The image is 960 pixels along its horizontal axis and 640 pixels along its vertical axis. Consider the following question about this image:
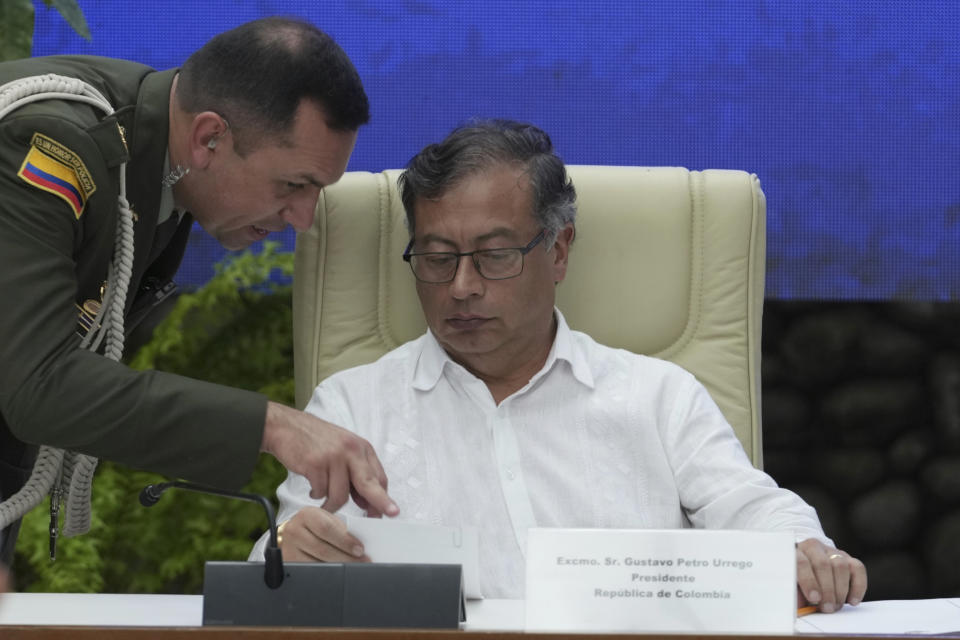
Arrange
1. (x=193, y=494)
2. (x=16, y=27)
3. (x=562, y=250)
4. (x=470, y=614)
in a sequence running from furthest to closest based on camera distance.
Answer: (x=193, y=494) → (x=16, y=27) → (x=562, y=250) → (x=470, y=614)

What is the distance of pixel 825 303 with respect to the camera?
260 cm

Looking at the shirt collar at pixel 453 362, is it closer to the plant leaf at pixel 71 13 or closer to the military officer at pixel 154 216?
the military officer at pixel 154 216

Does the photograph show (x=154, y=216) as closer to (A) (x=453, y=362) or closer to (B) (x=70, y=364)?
(B) (x=70, y=364)

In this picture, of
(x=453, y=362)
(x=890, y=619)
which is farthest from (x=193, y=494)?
(x=890, y=619)

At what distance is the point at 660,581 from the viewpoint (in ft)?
3.44

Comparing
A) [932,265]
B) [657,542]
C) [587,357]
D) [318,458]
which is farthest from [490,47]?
[657,542]

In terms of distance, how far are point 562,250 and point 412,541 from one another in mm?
904

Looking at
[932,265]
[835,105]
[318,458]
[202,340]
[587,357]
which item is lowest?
[318,458]

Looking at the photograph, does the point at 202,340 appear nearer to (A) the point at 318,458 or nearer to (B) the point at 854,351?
(A) the point at 318,458

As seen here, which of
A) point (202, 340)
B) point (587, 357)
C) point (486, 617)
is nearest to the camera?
point (486, 617)

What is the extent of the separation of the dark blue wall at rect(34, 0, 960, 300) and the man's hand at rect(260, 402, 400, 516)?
1299 millimetres

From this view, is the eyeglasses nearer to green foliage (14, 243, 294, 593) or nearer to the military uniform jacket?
the military uniform jacket

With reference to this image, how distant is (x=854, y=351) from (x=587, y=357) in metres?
0.94

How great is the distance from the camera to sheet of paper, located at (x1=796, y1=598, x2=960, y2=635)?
120 cm
